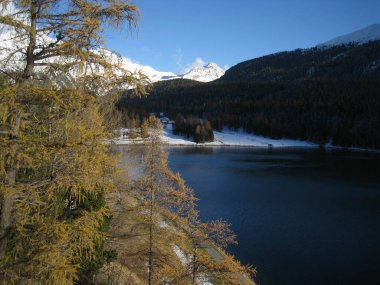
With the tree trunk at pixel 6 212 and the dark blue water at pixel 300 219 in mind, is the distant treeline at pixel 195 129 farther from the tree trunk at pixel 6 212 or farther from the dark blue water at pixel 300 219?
the tree trunk at pixel 6 212

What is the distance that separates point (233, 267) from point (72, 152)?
10357 mm

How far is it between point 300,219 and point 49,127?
116ft

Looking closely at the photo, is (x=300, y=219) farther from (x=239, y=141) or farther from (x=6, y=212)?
(x=239, y=141)

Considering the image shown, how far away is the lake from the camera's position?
2502 centimetres

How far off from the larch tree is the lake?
19.9 metres

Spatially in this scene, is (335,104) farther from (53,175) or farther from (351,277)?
(53,175)

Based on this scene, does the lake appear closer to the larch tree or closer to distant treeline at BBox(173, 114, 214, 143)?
the larch tree

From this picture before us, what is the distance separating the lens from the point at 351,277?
24062 mm

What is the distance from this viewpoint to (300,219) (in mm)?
37375

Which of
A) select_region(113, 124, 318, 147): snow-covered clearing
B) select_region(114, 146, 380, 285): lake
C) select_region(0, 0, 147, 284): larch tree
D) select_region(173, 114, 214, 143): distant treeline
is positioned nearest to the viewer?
select_region(0, 0, 147, 284): larch tree

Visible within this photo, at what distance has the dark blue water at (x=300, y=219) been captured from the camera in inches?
985

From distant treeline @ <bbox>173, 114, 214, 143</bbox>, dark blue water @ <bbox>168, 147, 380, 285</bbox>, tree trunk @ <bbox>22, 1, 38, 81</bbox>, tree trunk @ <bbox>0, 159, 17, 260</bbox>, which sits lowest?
dark blue water @ <bbox>168, 147, 380, 285</bbox>

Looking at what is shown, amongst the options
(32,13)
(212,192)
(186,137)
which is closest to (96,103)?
(32,13)

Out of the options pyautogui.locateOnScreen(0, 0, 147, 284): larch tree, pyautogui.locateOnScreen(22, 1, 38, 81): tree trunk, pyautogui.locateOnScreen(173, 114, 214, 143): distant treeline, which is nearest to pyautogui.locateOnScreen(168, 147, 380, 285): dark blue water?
pyautogui.locateOnScreen(0, 0, 147, 284): larch tree
